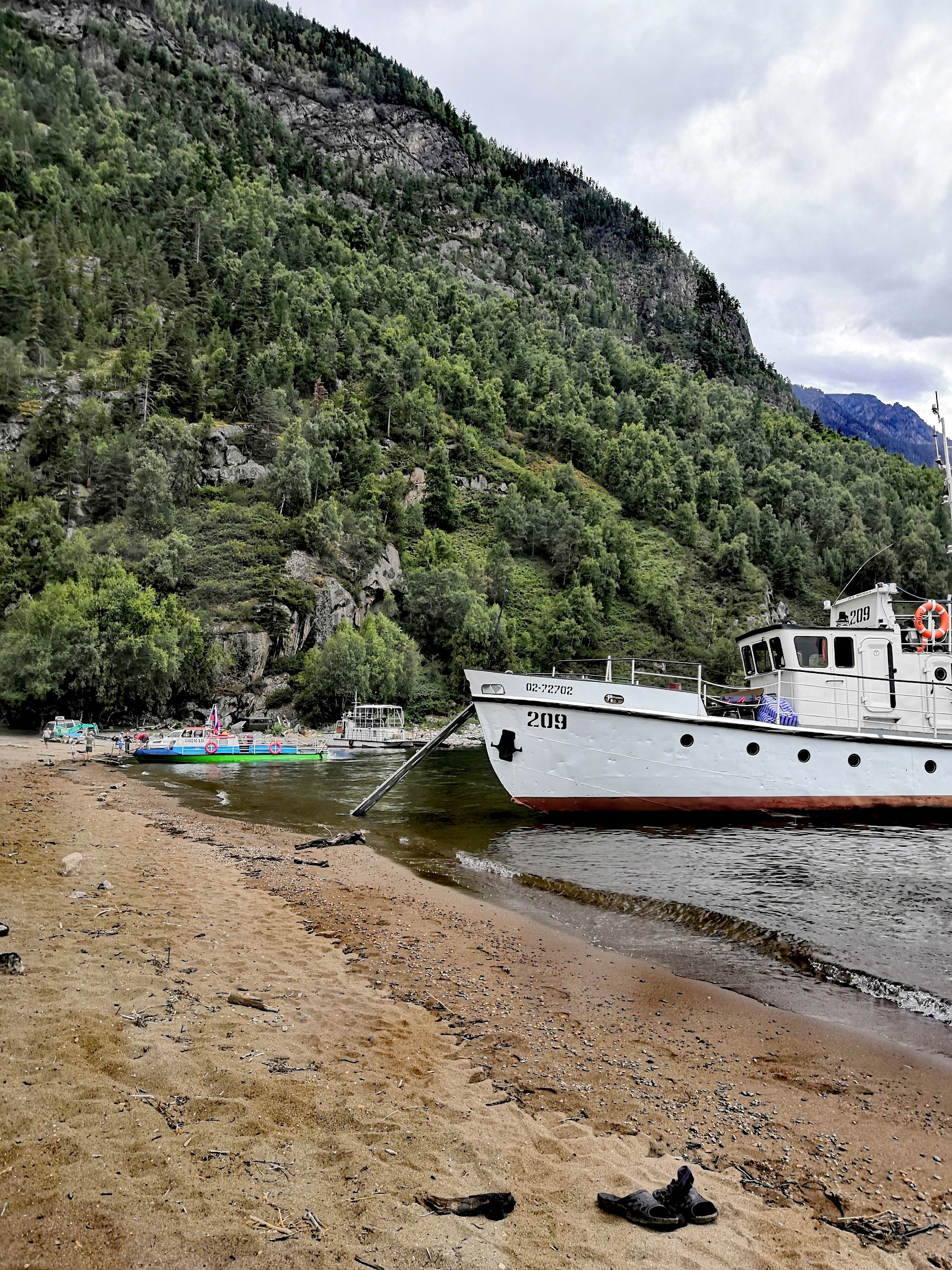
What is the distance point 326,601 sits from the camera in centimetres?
6812

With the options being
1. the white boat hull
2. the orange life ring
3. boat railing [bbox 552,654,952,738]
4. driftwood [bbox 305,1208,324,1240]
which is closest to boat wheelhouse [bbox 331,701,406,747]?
the white boat hull

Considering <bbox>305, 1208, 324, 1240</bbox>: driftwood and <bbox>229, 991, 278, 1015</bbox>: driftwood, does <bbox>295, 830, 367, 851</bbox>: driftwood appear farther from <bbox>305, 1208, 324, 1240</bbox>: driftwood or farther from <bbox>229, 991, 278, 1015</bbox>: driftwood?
<bbox>305, 1208, 324, 1240</bbox>: driftwood

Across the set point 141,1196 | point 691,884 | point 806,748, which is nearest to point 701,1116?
point 141,1196

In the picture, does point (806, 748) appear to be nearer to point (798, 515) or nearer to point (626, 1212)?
point (626, 1212)

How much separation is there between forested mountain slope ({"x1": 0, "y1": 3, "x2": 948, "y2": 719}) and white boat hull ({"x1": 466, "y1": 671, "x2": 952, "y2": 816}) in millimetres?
39269

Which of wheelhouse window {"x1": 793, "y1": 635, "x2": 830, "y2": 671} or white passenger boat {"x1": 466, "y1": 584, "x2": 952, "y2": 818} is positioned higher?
wheelhouse window {"x1": 793, "y1": 635, "x2": 830, "y2": 671}

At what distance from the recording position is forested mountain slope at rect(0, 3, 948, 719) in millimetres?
62344

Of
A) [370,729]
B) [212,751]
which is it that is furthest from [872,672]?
[370,729]

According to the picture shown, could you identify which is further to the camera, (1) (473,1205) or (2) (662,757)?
(2) (662,757)

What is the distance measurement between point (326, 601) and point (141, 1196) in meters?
66.5

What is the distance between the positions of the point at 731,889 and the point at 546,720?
7298 millimetres

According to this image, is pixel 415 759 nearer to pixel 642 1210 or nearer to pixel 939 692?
pixel 642 1210

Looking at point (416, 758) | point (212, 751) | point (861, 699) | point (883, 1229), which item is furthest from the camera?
point (212, 751)

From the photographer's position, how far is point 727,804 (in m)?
18.9
